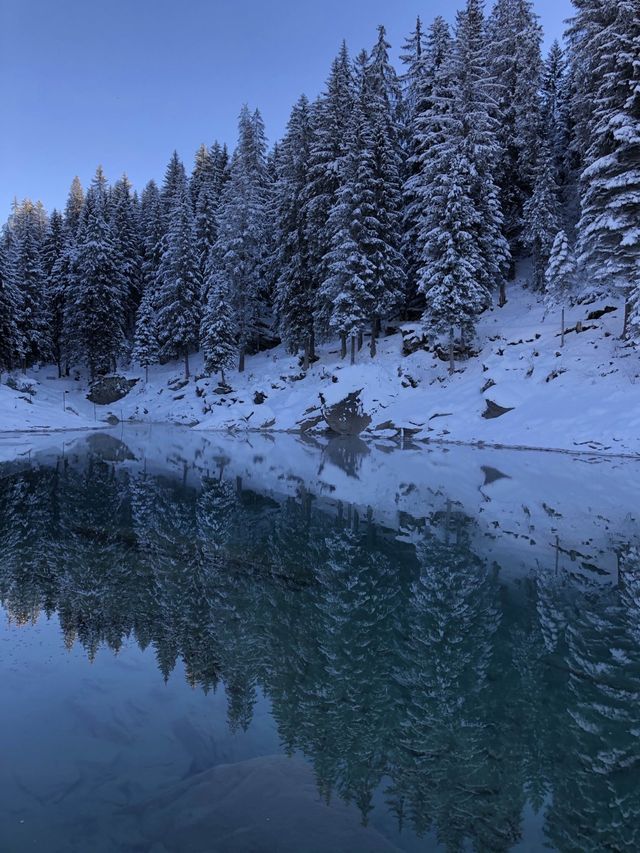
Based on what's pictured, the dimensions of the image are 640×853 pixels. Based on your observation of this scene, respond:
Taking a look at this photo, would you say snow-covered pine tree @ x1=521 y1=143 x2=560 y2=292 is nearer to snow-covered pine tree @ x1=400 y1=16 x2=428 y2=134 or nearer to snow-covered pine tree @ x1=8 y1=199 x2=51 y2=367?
snow-covered pine tree @ x1=400 y1=16 x2=428 y2=134

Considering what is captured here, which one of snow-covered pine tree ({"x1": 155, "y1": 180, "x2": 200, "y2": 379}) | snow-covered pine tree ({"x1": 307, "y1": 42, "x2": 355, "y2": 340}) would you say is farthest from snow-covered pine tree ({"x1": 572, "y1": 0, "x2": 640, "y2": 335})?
snow-covered pine tree ({"x1": 155, "y1": 180, "x2": 200, "y2": 379})

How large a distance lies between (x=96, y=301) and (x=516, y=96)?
4409cm

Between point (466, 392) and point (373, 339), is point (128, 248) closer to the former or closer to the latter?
point (373, 339)

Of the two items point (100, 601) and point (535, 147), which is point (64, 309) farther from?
point (100, 601)

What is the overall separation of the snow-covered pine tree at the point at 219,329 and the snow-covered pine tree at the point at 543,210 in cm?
2571

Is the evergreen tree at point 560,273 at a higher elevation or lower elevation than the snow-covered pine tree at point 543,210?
lower

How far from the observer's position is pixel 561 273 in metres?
33.8

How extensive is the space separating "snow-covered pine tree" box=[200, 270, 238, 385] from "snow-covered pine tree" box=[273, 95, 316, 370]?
16.1 feet

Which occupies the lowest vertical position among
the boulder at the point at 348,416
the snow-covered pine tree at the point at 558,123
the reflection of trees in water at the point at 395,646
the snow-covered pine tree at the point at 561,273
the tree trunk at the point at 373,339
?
the boulder at the point at 348,416

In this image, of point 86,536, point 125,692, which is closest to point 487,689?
point 125,692

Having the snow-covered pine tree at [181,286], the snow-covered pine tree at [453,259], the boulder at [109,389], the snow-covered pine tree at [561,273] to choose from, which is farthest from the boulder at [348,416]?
the boulder at [109,389]

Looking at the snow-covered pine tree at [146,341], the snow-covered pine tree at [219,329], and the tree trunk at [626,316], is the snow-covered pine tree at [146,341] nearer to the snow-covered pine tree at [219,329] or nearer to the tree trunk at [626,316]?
the snow-covered pine tree at [219,329]

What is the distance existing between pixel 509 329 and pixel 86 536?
3536 cm

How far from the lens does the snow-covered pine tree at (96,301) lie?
2309 inches
